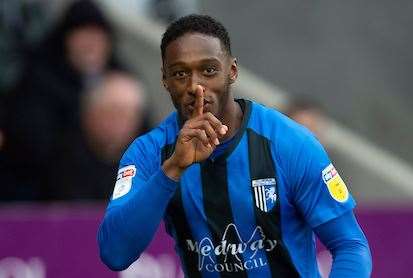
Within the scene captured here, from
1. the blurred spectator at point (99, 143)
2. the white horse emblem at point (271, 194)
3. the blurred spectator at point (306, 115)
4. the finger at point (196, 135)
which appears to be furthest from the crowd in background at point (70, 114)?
the finger at point (196, 135)

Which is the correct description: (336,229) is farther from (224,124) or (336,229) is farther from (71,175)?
(71,175)

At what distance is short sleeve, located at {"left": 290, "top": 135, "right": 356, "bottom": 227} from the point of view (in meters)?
4.57

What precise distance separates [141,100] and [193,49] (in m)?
3.81

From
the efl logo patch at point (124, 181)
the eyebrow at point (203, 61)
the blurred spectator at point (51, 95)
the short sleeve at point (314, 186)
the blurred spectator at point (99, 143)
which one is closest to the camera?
the eyebrow at point (203, 61)

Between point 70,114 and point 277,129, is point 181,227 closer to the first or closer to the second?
point 277,129

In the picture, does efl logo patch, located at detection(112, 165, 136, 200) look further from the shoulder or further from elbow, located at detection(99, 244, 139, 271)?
the shoulder

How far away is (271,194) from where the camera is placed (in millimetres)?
4648

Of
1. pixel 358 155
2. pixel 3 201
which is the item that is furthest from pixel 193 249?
pixel 358 155

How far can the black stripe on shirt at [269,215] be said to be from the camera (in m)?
4.67

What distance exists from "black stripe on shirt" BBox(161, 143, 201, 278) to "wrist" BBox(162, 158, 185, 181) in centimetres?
24

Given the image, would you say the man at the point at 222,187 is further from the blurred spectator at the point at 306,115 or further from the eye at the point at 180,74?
the blurred spectator at the point at 306,115

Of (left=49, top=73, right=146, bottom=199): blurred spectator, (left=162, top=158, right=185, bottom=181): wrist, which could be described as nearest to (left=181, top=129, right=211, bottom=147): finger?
(left=162, top=158, right=185, bottom=181): wrist

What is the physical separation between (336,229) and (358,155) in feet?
16.6

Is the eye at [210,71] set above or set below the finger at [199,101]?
above
